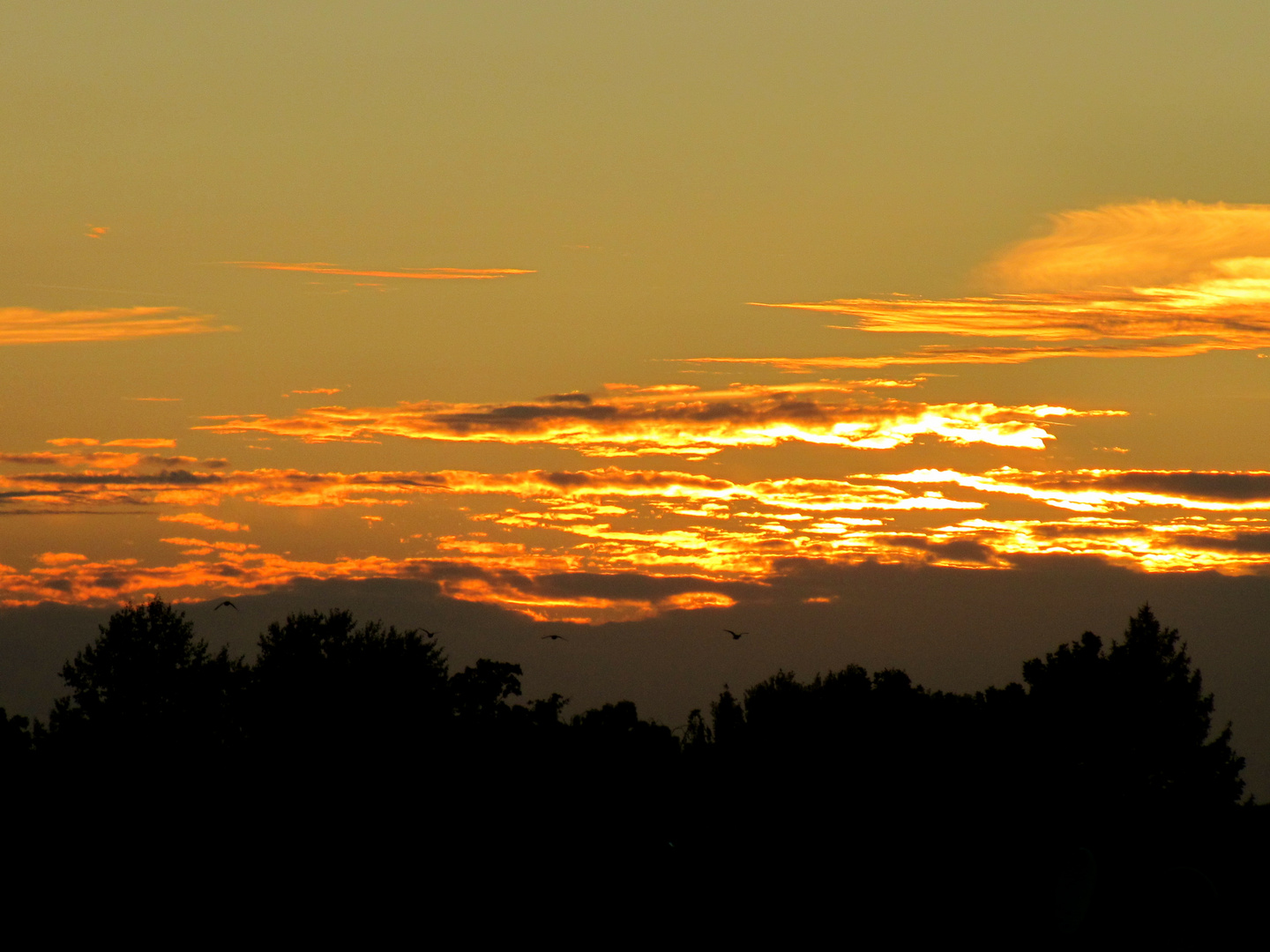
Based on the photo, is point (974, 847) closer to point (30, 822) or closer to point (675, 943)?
point (675, 943)

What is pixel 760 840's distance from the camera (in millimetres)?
68062

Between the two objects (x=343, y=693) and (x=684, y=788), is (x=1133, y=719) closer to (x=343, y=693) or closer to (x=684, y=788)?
(x=684, y=788)

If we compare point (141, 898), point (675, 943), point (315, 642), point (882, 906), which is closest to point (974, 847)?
point (882, 906)

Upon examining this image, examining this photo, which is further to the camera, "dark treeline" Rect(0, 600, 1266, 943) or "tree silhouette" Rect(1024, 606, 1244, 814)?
"tree silhouette" Rect(1024, 606, 1244, 814)

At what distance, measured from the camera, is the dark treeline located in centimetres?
4247

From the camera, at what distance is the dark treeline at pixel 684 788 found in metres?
42.5

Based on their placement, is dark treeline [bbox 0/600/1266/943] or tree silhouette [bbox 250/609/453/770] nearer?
dark treeline [bbox 0/600/1266/943]

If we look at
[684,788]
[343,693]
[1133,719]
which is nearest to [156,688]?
[343,693]

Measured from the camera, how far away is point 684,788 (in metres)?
123

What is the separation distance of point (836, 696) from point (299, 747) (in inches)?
1987

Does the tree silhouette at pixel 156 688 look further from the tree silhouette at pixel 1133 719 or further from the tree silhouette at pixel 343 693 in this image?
the tree silhouette at pixel 1133 719

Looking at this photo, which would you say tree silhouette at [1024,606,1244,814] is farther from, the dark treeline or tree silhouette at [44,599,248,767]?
tree silhouette at [44,599,248,767]

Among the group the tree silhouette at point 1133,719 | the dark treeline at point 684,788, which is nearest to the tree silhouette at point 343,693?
the dark treeline at point 684,788

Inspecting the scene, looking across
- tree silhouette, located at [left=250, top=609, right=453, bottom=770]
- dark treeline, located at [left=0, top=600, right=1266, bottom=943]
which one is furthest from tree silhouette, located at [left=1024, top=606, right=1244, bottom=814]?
tree silhouette, located at [left=250, top=609, right=453, bottom=770]
